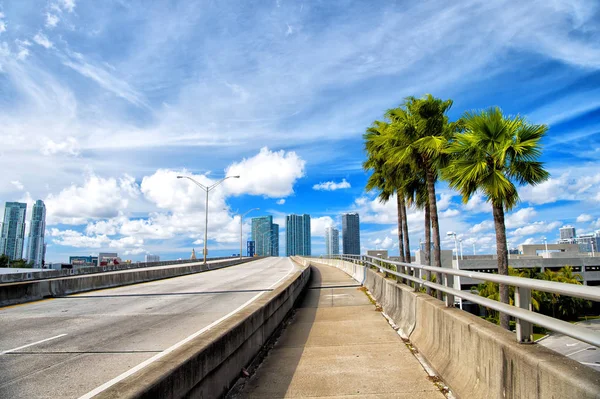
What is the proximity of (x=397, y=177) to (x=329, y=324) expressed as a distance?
17818 millimetres

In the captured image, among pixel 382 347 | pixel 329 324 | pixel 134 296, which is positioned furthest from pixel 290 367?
pixel 134 296

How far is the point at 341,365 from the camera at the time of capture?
23.8ft

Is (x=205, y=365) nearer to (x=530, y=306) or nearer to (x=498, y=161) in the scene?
(x=530, y=306)

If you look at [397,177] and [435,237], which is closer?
[435,237]

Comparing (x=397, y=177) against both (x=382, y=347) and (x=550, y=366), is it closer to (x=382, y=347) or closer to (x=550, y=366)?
(x=382, y=347)

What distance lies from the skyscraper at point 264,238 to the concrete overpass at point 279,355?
14181cm

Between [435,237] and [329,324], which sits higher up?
[435,237]

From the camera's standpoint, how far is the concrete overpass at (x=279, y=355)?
4.00m

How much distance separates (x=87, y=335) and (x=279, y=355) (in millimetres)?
4450

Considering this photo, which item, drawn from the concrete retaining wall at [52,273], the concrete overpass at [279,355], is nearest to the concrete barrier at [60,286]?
the concrete overpass at [279,355]

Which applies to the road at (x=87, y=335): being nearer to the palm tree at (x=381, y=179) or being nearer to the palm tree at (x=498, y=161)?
the palm tree at (x=498, y=161)

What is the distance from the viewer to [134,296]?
17484 millimetres

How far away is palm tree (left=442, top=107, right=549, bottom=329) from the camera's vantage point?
55.3ft

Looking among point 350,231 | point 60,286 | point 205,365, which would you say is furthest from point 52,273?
point 350,231
